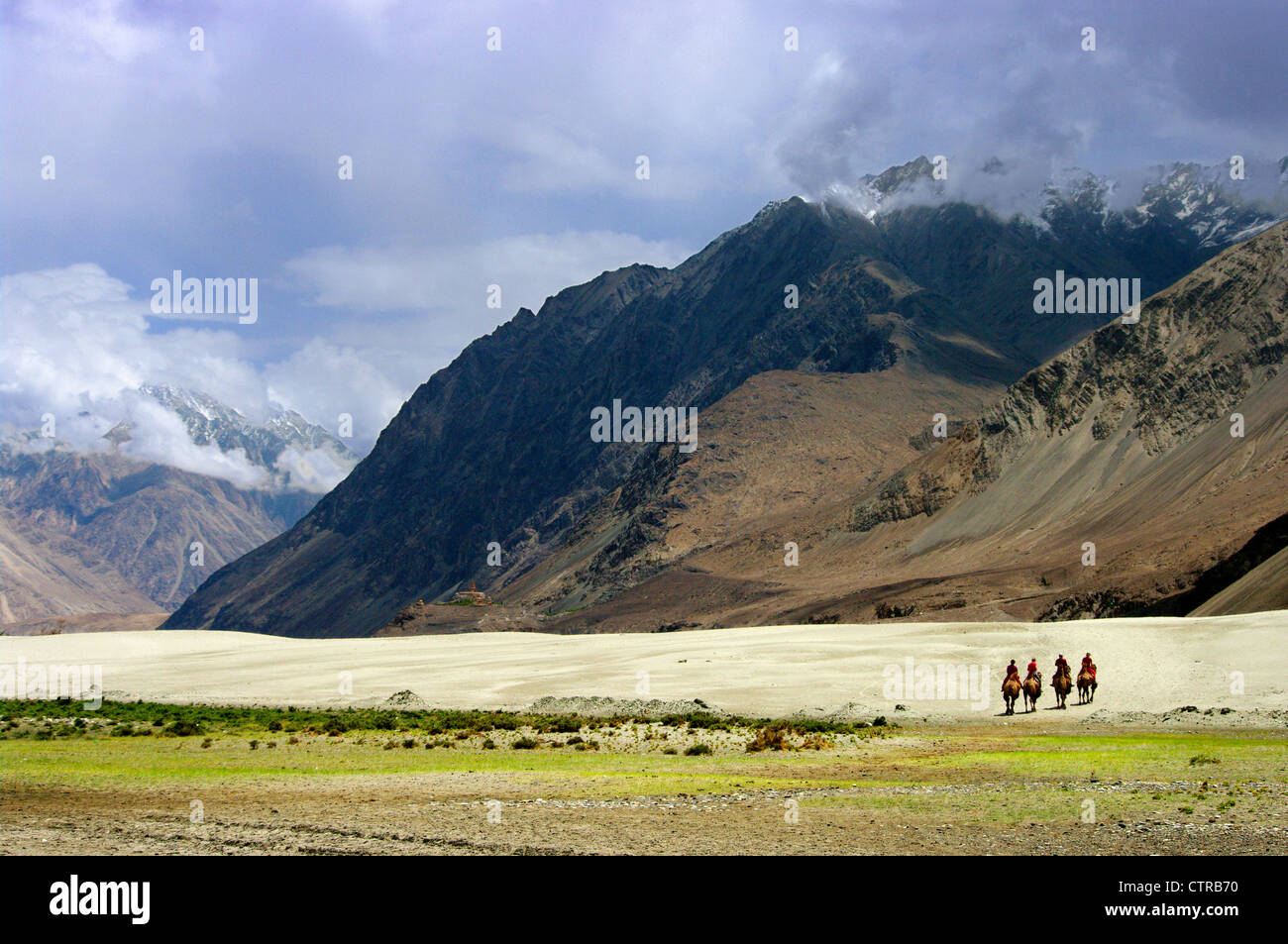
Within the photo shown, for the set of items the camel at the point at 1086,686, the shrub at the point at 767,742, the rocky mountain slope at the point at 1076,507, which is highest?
the rocky mountain slope at the point at 1076,507

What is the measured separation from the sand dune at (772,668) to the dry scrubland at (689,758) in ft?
0.78

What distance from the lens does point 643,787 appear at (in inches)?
913

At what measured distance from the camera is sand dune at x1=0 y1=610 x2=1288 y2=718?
1517 inches

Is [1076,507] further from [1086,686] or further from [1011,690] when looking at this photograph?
[1011,690]

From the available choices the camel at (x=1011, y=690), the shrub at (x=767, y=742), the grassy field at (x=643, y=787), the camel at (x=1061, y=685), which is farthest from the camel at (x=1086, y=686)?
the shrub at (x=767, y=742)

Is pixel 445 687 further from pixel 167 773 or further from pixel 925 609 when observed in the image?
pixel 925 609

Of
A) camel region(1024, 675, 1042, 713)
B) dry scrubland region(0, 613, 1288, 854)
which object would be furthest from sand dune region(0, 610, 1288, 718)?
camel region(1024, 675, 1042, 713)

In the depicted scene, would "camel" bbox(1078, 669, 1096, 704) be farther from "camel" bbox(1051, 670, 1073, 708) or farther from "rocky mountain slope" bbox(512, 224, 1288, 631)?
"rocky mountain slope" bbox(512, 224, 1288, 631)

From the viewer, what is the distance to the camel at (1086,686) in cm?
3706

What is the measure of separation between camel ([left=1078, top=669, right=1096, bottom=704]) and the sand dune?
1.40 ft

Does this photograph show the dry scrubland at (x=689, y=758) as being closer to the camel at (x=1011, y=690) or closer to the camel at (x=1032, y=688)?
the camel at (x=1011, y=690)

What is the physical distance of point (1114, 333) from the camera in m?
154
